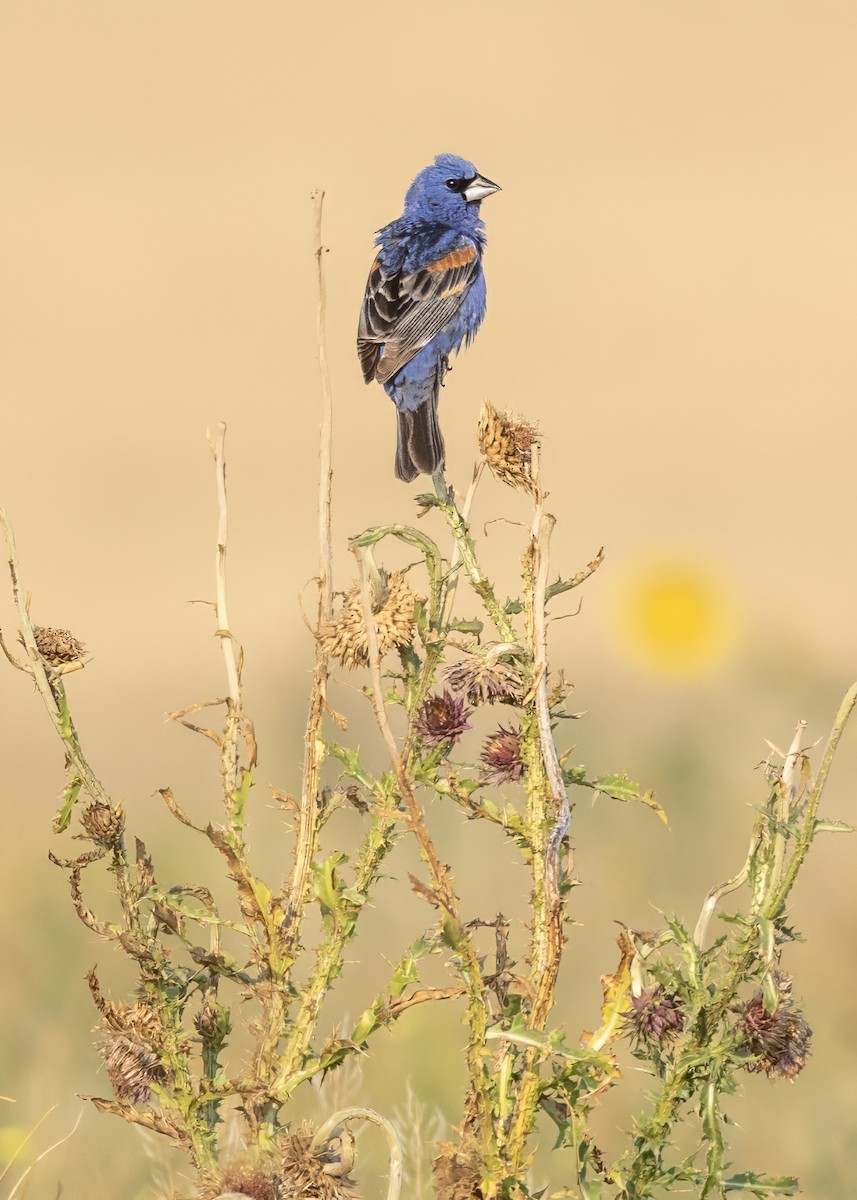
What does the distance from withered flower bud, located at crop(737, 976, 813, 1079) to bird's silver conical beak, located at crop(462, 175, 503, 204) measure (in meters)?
4.43

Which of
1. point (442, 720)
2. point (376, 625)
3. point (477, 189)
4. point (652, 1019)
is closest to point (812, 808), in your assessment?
point (652, 1019)

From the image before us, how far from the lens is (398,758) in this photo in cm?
216

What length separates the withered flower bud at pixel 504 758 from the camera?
244 cm

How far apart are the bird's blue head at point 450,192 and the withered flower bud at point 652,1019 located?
14.1 ft

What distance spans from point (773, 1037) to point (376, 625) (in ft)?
2.85

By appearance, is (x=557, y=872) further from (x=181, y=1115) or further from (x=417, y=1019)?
(x=417, y=1019)

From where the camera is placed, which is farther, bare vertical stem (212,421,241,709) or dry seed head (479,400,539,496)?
A: dry seed head (479,400,539,496)

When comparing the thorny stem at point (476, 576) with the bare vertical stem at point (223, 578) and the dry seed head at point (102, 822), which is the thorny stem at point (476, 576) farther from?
the dry seed head at point (102, 822)

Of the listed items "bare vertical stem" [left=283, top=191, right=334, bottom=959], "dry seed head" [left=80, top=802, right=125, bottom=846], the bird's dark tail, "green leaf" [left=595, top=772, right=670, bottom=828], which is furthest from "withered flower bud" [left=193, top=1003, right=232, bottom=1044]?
the bird's dark tail

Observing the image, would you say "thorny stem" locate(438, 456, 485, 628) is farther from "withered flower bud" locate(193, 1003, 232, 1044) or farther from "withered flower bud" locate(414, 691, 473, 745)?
"withered flower bud" locate(193, 1003, 232, 1044)

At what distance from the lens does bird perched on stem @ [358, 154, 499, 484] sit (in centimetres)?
519

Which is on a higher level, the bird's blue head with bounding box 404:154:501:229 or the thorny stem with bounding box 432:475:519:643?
the bird's blue head with bounding box 404:154:501:229

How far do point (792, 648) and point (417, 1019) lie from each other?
111 inches

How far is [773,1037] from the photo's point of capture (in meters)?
2.35
